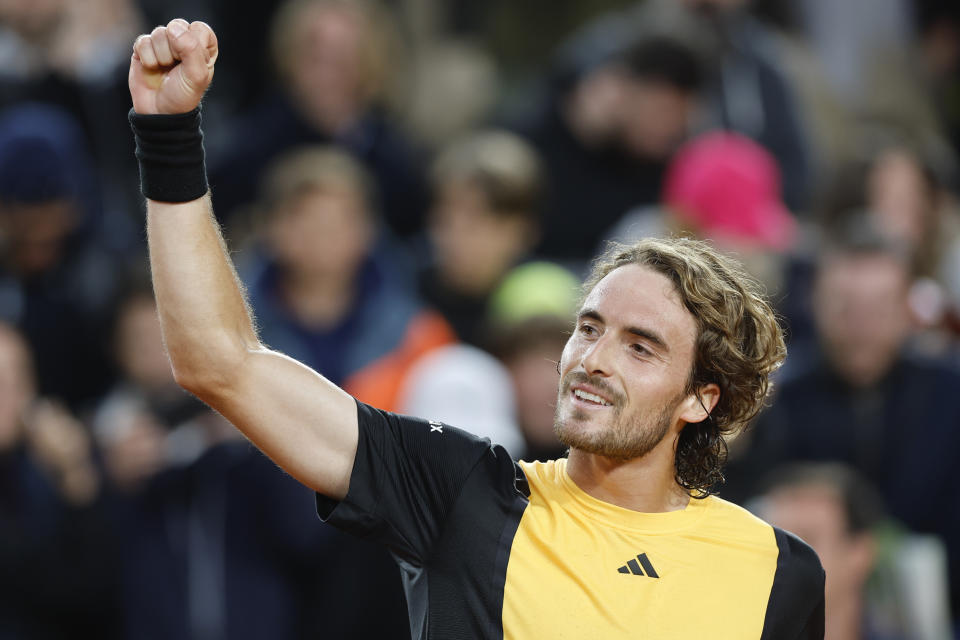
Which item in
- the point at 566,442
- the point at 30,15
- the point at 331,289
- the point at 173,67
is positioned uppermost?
the point at 173,67

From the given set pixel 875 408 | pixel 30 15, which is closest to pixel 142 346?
pixel 30 15

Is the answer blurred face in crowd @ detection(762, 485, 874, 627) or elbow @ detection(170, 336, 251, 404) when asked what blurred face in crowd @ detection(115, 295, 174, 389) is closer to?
blurred face in crowd @ detection(762, 485, 874, 627)

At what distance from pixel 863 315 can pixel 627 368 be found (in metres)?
3.25

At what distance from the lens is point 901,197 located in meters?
7.50

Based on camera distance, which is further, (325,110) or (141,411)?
(325,110)

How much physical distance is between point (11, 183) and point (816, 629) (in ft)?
15.2

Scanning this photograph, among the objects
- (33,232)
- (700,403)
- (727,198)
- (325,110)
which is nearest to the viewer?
(700,403)

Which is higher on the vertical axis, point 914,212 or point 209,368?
point 209,368

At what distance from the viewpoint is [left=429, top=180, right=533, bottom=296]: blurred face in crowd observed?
692 centimetres

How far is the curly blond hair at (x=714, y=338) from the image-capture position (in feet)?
11.4

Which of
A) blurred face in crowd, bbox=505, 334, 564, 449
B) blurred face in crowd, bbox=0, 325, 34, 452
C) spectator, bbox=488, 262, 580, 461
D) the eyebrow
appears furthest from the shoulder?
blurred face in crowd, bbox=0, 325, 34, 452

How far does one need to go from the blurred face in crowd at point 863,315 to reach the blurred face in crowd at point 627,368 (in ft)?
9.88

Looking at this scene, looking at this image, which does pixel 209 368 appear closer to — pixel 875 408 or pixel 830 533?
pixel 830 533

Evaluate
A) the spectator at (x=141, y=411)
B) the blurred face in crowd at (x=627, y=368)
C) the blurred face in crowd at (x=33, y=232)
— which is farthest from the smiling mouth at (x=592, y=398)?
the blurred face in crowd at (x=33, y=232)
